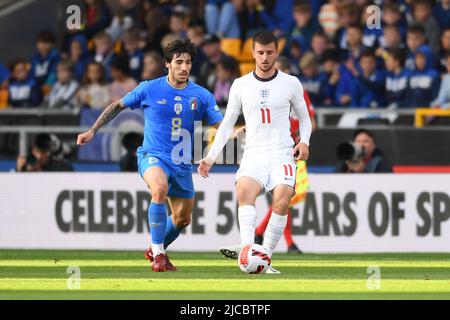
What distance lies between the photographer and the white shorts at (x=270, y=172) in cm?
1383

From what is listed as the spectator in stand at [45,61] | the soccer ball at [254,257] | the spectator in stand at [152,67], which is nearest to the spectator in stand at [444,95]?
the spectator in stand at [152,67]

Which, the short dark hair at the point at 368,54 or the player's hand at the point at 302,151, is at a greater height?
the short dark hair at the point at 368,54

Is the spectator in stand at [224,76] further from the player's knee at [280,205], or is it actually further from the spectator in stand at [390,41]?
the player's knee at [280,205]

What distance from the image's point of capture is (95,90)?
23.9 metres

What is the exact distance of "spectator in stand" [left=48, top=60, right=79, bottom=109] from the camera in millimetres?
24094

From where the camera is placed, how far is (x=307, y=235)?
19.1 m

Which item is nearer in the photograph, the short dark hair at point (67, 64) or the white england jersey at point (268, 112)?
the white england jersey at point (268, 112)

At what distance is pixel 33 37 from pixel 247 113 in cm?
1298

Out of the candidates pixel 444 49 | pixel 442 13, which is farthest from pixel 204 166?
pixel 442 13

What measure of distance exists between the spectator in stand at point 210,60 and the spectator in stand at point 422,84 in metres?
2.86

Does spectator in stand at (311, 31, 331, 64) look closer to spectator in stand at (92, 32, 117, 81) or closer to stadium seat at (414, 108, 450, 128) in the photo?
stadium seat at (414, 108, 450, 128)

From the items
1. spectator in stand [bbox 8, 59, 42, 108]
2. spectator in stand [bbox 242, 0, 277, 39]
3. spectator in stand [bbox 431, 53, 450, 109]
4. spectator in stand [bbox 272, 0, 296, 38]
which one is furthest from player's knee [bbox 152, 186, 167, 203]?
spectator in stand [bbox 8, 59, 42, 108]

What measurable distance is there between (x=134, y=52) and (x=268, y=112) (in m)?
11.0

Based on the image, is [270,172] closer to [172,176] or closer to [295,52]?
[172,176]
